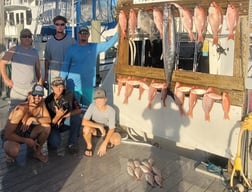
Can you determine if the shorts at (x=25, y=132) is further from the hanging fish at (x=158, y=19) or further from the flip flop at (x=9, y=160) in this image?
the hanging fish at (x=158, y=19)

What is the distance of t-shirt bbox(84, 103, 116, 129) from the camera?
4246mm

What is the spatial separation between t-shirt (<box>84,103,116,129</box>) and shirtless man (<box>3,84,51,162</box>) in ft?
1.93

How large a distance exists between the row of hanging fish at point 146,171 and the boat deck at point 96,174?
0.04 meters

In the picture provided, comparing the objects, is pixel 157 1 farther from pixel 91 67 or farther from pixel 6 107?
pixel 6 107

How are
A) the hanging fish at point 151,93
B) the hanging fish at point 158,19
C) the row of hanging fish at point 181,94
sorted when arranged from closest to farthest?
the row of hanging fish at point 181,94 → the hanging fish at point 158,19 → the hanging fish at point 151,93

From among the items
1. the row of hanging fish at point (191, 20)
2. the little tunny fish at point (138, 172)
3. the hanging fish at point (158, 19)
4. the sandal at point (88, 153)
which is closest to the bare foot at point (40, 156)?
the sandal at point (88, 153)

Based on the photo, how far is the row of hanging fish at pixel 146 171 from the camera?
3475 millimetres

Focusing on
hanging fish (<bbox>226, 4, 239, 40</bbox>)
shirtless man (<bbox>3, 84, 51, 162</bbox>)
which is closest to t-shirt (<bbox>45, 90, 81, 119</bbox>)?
shirtless man (<bbox>3, 84, 51, 162</bbox>)

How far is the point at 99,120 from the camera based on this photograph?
4.39 m

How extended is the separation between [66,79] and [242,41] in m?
2.80

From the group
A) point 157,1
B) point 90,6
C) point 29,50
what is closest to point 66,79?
point 29,50

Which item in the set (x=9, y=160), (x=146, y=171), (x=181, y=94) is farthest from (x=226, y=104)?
(x=9, y=160)

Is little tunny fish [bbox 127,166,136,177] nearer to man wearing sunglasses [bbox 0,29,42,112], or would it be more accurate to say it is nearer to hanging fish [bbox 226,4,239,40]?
man wearing sunglasses [bbox 0,29,42,112]

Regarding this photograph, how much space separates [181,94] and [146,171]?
1058 mm
